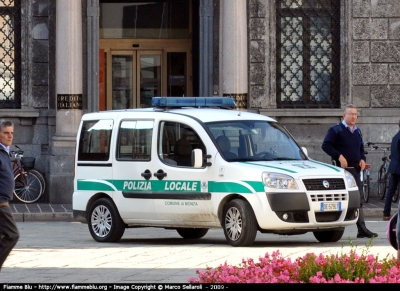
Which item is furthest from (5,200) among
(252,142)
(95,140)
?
(95,140)

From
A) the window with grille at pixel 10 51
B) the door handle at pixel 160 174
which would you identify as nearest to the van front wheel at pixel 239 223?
the door handle at pixel 160 174

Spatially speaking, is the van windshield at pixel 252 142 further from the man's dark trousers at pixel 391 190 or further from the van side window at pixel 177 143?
the man's dark trousers at pixel 391 190

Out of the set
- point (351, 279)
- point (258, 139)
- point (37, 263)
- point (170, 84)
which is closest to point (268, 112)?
point (170, 84)

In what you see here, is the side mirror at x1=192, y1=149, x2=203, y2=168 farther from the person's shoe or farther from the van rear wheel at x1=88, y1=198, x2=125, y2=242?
the person's shoe

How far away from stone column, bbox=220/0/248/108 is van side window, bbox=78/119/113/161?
271 inches

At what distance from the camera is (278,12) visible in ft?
80.5

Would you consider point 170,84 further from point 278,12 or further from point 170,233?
point 170,233

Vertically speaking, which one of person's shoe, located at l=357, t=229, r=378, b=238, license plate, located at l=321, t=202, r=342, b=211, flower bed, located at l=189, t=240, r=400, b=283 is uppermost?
flower bed, located at l=189, t=240, r=400, b=283

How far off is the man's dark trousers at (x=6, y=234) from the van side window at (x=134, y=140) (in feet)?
19.2

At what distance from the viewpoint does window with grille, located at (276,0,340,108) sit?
24.6m

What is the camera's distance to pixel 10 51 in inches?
958

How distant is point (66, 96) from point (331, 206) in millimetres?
9591

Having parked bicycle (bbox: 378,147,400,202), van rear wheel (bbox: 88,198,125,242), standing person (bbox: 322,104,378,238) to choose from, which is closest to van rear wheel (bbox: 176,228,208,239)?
van rear wheel (bbox: 88,198,125,242)

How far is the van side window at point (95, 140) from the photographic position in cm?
1667
